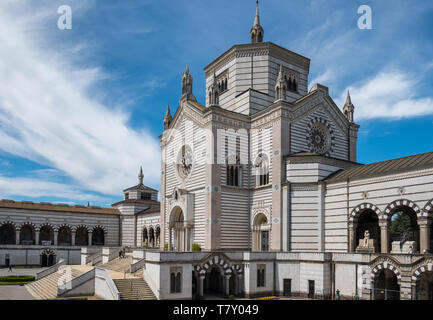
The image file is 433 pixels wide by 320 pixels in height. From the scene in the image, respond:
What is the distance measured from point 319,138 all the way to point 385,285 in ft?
55.7

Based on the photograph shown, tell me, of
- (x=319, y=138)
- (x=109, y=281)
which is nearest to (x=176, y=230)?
(x=109, y=281)

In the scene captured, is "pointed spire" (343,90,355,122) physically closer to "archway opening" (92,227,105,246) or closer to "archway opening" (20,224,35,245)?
"archway opening" (92,227,105,246)

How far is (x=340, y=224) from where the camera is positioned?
33500 millimetres

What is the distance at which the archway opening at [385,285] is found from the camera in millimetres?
28438

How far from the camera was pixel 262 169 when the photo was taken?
39094 millimetres

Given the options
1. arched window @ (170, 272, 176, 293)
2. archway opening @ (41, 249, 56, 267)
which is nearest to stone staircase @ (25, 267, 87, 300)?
arched window @ (170, 272, 176, 293)

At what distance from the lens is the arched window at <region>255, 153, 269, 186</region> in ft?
127

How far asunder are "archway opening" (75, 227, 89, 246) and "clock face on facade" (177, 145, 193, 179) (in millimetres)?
27611

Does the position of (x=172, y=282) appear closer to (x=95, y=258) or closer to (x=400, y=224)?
(x=95, y=258)

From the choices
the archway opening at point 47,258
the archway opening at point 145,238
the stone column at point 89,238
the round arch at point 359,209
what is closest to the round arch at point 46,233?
→ the archway opening at point 47,258

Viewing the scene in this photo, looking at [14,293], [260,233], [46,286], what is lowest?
[14,293]

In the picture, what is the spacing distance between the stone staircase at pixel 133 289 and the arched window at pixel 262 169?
14426 millimetres

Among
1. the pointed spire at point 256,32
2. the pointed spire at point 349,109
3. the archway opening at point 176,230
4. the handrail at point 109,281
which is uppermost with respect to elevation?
the pointed spire at point 256,32

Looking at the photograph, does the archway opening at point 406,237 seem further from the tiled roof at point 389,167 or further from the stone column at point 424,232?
the tiled roof at point 389,167
